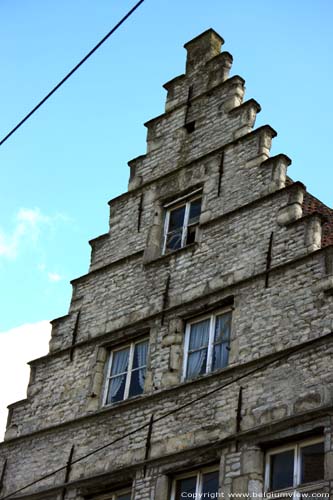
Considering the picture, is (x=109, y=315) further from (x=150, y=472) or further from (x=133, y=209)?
(x=150, y=472)

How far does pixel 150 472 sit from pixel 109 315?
3.01m

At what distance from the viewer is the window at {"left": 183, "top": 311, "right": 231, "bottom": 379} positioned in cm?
1318

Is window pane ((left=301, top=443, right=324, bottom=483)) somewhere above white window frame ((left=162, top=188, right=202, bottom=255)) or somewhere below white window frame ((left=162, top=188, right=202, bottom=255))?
below

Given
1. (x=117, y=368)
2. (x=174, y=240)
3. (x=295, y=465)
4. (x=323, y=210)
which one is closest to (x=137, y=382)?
(x=117, y=368)

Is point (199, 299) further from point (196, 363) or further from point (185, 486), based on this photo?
point (185, 486)

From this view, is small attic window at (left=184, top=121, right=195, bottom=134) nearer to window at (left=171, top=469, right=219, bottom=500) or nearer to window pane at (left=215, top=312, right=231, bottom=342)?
window pane at (left=215, top=312, right=231, bottom=342)

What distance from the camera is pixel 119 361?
14.6 meters

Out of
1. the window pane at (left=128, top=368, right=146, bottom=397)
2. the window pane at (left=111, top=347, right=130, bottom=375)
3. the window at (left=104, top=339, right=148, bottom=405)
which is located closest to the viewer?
the window pane at (left=128, top=368, right=146, bottom=397)

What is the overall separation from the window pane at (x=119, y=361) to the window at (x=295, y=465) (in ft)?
10.8

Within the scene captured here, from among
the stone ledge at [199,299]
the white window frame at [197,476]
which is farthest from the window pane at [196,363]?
the white window frame at [197,476]

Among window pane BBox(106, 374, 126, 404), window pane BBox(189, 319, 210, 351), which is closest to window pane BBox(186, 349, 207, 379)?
window pane BBox(189, 319, 210, 351)

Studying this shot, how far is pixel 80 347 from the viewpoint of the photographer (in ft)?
49.7

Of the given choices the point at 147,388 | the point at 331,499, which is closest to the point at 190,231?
the point at 147,388

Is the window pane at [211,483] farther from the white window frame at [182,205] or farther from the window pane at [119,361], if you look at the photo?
the white window frame at [182,205]
